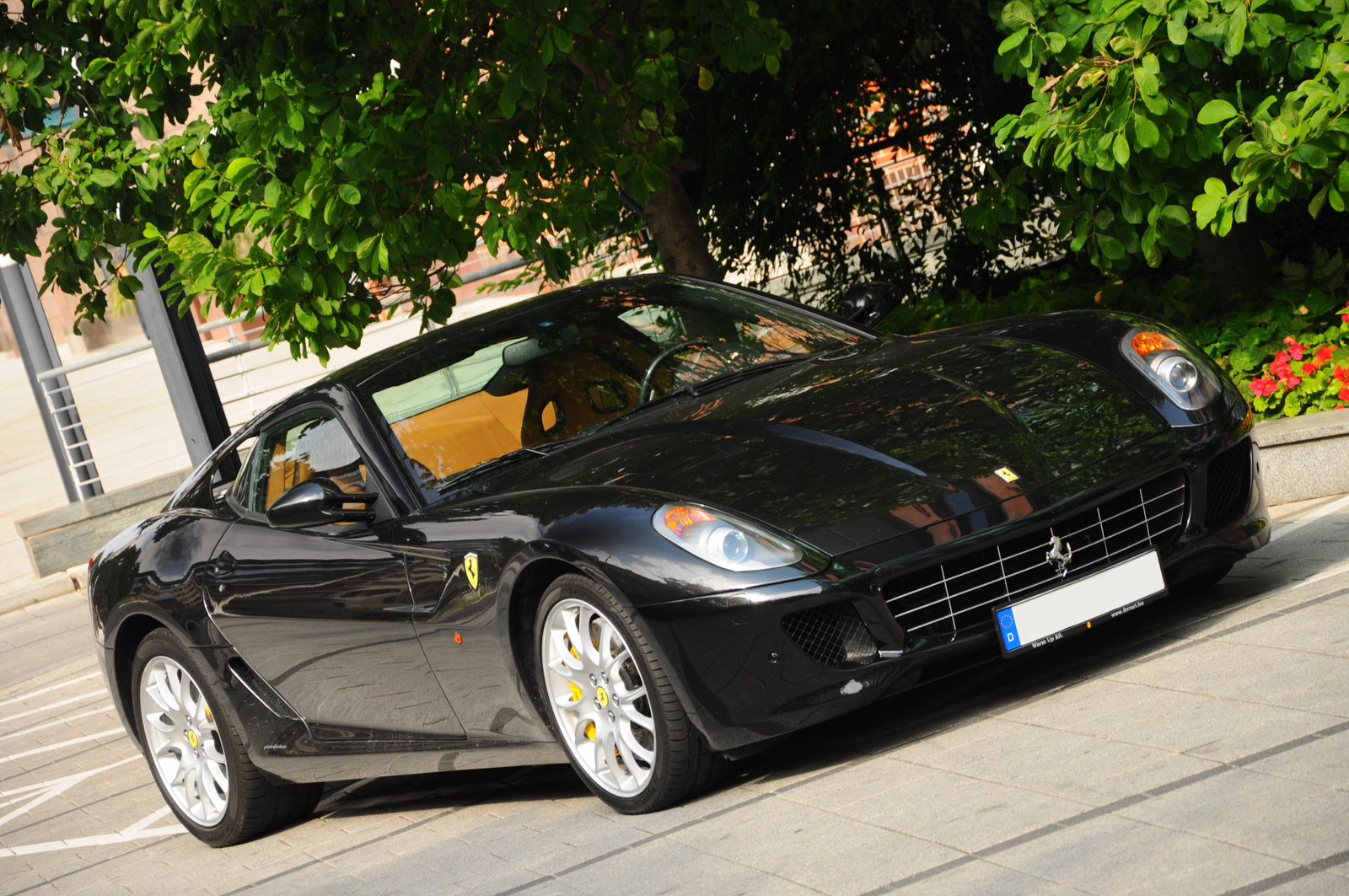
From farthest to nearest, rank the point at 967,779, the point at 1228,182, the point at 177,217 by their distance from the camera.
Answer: the point at 177,217, the point at 1228,182, the point at 967,779

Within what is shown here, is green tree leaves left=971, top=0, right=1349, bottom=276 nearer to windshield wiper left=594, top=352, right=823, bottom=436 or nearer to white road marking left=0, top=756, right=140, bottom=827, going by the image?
windshield wiper left=594, top=352, right=823, bottom=436

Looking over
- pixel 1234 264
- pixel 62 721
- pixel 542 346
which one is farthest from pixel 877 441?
pixel 62 721

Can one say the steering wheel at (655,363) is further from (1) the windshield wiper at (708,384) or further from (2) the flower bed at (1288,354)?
(2) the flower bed at (1288,354)

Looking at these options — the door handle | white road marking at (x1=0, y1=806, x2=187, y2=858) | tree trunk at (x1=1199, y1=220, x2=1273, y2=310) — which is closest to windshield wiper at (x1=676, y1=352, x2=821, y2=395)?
the door handle

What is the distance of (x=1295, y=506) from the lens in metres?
6.16

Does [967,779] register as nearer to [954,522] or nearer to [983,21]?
[954,522]

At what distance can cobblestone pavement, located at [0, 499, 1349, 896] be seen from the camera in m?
3.14

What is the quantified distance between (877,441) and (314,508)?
1.63 metres

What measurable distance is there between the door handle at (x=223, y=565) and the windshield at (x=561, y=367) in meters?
0.76

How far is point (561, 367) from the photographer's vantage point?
5.20m

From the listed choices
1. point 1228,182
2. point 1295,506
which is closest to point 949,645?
point 1295,506

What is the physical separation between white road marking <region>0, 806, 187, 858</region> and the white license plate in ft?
11.2

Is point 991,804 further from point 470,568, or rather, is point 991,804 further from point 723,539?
point 470,568

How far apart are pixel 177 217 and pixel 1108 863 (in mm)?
6197
